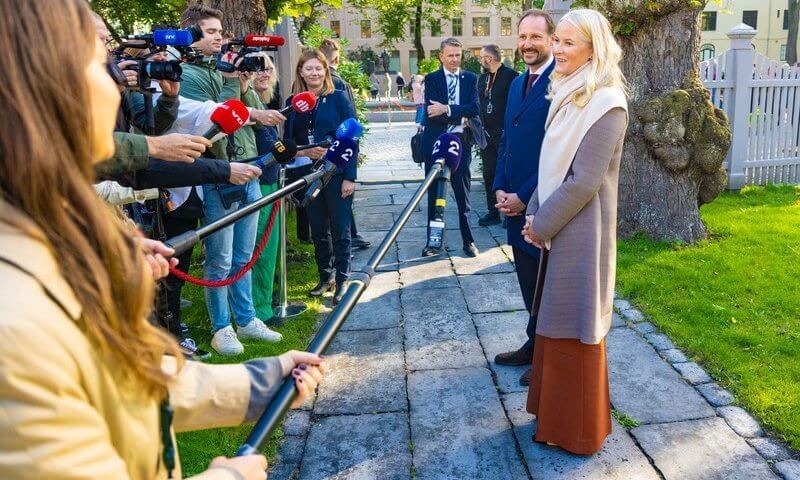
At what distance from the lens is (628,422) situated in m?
3.75

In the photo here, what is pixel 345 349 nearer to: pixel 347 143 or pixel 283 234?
pixel 283 234

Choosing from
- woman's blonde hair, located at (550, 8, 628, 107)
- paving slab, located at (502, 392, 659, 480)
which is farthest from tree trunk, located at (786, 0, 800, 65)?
paving slab, located at (502, 392, 659, 480)

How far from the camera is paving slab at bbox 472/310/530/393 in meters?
4.34

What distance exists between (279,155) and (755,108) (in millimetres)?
8071

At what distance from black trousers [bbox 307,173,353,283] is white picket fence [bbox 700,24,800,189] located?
6.07 m

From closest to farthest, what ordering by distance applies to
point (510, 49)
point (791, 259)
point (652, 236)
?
point (791, 259) < point (652, 236) < point (510, 49)

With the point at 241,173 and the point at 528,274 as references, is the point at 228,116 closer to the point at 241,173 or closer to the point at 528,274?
the point at 241,173

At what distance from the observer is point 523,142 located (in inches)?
159

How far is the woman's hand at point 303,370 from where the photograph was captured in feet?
5.16

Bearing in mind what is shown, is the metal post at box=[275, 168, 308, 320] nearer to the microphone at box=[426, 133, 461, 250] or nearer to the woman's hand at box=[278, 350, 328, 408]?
the microphone at box=[426, 133, 461, 250]

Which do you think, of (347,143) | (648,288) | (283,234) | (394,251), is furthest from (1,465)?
(394,251)

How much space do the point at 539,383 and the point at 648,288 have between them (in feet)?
8.41

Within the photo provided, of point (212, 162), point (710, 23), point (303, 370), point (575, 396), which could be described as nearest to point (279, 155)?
point (212, 162)

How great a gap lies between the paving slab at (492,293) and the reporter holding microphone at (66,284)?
15.2 feet
